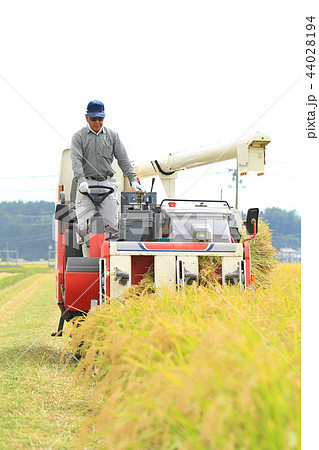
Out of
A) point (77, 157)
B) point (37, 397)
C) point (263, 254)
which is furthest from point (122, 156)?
point (263, 254)

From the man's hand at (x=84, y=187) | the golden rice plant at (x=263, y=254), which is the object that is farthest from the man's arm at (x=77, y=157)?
the golden rice plant at (x=263, y=254)

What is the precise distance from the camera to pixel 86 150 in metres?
7.18

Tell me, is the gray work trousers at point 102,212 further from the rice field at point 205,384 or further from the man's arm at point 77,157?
the rice field at point 205,384

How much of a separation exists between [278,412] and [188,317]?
153 cm

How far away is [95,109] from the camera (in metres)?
7.04

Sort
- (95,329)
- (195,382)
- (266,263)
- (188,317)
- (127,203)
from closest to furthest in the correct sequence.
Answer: (195,382) < (188,317) < (95,329) < (127,203) < (266,263)

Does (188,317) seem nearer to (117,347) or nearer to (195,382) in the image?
(117,347)

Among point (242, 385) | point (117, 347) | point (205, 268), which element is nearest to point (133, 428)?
point (242, 385)

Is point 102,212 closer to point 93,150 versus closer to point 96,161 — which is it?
point 96,161

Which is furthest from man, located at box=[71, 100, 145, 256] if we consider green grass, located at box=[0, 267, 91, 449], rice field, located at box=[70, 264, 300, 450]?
rice field, located at box=[70, 264, 300, 450]

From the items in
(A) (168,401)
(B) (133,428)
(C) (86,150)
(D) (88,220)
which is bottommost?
(B) (133,428)

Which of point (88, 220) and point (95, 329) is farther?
point (88, 220)

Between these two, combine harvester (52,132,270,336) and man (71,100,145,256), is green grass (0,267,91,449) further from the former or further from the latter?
man (71,100,145,256)

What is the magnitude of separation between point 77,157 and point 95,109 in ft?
2.21
